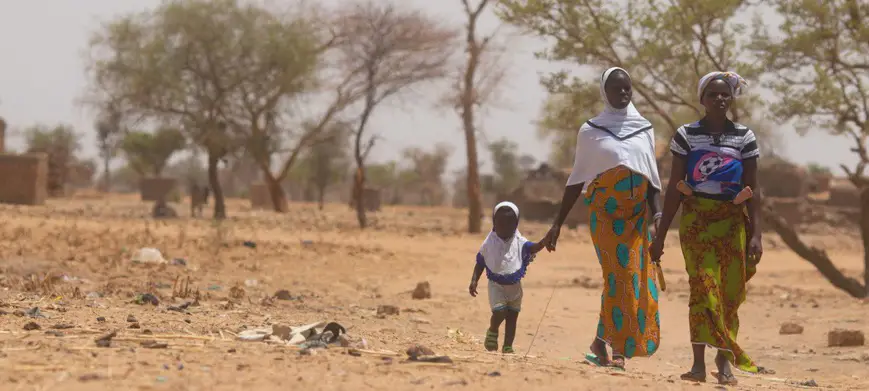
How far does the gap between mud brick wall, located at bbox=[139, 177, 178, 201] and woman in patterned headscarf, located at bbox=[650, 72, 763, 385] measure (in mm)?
33636

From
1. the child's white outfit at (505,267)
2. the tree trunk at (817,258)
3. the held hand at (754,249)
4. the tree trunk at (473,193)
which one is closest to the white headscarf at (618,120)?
the held hand at (754,249)

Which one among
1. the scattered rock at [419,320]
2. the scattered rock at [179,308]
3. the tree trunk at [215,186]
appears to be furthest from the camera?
the tree trunk at [215,186]

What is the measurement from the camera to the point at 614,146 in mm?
5273

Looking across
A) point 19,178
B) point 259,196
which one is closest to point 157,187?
point 259,196

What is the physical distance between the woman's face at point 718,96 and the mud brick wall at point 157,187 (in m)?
33.7

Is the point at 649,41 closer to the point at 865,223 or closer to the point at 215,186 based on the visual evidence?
the point at 865,223

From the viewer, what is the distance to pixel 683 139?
508cm

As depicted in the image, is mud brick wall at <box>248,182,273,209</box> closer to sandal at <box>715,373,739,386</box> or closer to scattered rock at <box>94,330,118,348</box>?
scattered rock at <box>94,330,118,348</box>

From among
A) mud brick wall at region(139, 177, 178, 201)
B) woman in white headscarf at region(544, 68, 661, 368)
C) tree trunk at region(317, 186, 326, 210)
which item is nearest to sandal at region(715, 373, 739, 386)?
woman in white headscarf at region(544, 68, 661, 368)

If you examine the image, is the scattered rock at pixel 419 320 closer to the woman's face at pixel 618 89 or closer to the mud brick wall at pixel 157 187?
the woman's face at pixel 618 89

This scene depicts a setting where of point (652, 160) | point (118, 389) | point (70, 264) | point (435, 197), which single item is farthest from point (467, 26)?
point (435, 197)

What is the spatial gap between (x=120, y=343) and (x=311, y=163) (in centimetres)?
4744

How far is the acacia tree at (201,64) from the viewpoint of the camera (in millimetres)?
26500

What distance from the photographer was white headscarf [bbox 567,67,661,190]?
5262mm
